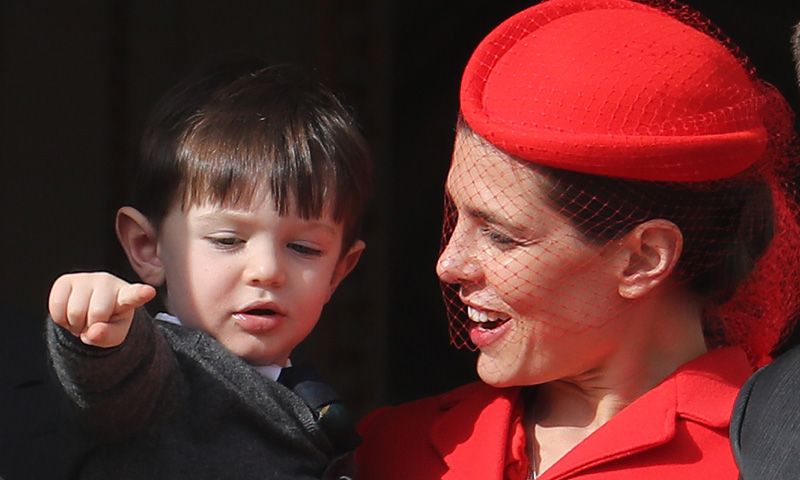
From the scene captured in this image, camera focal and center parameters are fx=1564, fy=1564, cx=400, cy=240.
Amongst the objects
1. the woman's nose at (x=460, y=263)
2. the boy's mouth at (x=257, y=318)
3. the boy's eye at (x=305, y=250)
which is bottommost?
the boy's mouth at (x=257, y=318)

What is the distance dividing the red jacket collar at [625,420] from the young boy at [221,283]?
6.7 inches

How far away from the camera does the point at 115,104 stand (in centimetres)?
393

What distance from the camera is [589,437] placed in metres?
1.93

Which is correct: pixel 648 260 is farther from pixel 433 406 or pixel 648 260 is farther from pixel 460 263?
pixel 433 406

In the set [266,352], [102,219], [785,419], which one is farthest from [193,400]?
[102,219]

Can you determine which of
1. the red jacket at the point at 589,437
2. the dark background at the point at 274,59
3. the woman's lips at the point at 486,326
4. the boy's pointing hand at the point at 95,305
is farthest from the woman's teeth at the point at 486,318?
the dark background at the point at 274,59

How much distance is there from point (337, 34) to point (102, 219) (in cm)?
76

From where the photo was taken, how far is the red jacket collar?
189cm

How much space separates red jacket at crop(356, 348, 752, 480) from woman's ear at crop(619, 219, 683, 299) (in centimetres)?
12

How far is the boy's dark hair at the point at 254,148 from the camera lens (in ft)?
6.66

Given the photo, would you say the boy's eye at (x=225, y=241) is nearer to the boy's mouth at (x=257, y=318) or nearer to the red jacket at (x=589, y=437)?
the boy's mouth at (x=257, y=318)

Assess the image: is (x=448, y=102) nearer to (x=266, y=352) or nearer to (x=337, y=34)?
(x=337, y=34)

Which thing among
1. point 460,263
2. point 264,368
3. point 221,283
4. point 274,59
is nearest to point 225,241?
point 221,283

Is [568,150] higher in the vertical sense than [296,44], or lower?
higher
